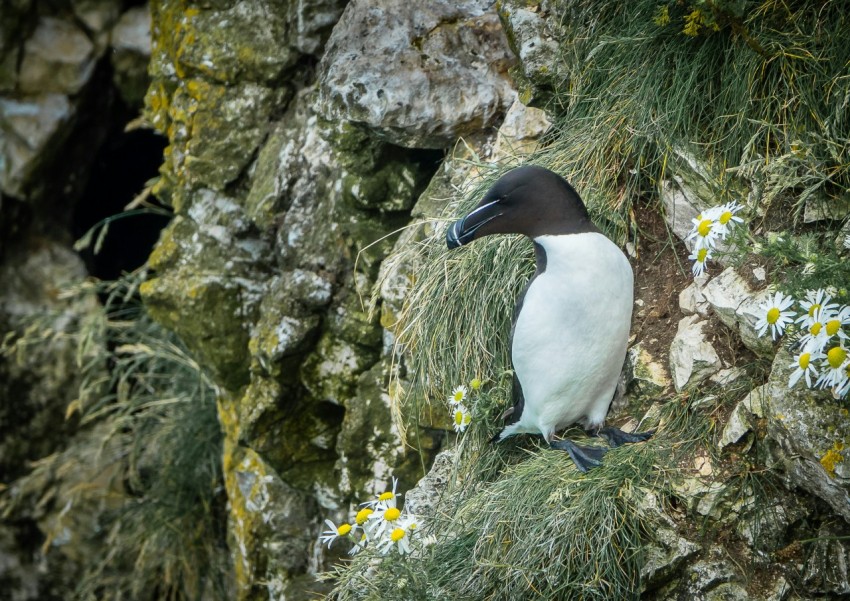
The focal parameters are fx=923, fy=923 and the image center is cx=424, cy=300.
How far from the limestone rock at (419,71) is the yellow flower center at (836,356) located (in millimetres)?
2251

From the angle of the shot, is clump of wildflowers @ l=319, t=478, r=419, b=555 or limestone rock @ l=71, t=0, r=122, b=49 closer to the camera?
clump of wildflowers @ l=319, t=478, r=419, b=555

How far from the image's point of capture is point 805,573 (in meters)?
2.57

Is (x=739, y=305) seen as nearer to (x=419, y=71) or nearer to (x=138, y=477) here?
(x=419, y=71)

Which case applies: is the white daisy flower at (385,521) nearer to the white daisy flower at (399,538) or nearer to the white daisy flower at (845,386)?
the white daisy flower at (399,538)

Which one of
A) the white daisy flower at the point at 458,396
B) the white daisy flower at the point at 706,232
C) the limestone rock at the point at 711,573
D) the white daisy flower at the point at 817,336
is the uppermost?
the white daisy flower at the point at 706,232

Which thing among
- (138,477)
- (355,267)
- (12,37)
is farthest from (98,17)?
(355,267)

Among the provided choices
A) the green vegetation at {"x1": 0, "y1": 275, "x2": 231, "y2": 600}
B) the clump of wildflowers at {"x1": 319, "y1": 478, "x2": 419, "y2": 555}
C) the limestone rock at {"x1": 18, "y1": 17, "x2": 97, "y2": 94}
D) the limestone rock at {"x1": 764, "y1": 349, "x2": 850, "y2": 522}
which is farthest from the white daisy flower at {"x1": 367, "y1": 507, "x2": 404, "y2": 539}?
the limestone rock at {"x1": 18, "y1": 17, "x2": 97, "y2": 94}

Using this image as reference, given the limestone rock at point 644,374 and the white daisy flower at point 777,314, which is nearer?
the white daisy flower at point 777,314

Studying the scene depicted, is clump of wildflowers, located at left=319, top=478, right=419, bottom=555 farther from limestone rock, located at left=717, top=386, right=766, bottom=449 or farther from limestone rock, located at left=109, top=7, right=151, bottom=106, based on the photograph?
limestone rock, located at left=109, top=7, right=151, bottom=106

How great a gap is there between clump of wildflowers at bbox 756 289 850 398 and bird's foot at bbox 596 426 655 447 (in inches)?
27.5

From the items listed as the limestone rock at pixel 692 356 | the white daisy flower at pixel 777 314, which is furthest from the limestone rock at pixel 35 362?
the white daisy flower at pixel 777 314

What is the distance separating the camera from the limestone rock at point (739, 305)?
2.84 m

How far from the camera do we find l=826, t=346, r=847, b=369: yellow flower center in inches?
88.2

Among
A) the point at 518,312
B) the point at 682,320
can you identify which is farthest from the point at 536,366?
the point at 682,320
